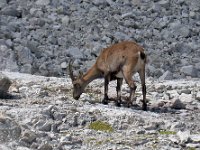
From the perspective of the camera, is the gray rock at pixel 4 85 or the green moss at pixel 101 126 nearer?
the green moss at pixel 101 126

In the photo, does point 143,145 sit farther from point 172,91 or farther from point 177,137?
point 172,91

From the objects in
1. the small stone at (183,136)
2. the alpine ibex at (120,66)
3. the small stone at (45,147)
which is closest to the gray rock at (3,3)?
the alpine ibex at (120,66)

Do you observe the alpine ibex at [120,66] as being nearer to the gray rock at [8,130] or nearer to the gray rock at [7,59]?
the gray rock at [8,130]

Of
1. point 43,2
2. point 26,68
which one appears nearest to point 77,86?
point 26,68

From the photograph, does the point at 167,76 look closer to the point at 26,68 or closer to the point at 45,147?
the point at 26,68

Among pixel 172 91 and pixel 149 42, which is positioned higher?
pixel 149 42

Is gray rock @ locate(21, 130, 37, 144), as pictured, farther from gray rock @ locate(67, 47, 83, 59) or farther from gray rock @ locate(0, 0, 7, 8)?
gray rock @ locate(0, 0, 7, 8)

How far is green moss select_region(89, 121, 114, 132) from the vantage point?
517 inches

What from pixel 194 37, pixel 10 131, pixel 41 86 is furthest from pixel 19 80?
pixel 194 37

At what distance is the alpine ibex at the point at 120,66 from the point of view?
639 inches

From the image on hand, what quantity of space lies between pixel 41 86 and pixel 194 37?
11.9 meters

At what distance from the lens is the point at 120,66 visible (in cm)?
1669

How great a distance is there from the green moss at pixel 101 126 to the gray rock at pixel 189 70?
11382 millimetres

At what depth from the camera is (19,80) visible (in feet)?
64.0
